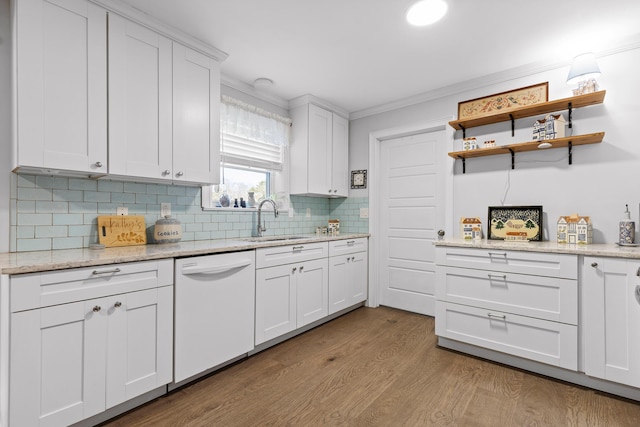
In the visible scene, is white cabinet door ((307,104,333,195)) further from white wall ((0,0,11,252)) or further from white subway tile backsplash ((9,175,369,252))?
white wall ((0,0,11,252))

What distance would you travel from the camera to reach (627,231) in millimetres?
2203

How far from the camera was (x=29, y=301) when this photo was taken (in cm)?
139

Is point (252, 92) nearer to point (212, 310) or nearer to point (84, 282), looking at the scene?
point (212, 310)

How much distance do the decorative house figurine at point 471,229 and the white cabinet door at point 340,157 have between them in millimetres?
1526

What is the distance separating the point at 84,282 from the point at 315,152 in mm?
2515

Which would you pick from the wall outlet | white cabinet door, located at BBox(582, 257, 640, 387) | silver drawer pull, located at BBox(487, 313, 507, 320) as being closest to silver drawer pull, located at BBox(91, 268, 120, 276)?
the wall outlet

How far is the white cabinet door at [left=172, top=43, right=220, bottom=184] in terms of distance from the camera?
89.5 inches

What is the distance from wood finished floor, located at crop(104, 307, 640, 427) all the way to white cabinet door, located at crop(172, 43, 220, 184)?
4.86 ft

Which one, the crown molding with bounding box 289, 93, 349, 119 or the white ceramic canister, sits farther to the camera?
the crown molding with bounding box 289, 93, 349, 119

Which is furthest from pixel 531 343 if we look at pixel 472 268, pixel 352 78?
pixel 352 78

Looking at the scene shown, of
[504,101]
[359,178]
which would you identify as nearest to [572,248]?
[504,101]

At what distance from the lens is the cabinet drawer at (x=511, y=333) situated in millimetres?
2076

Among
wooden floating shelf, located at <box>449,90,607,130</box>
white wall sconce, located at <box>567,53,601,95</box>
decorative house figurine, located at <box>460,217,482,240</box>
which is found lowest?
decorative house figurine, located at <box>460,217,482,240</box>

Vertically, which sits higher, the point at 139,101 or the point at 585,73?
the point at 585,73
